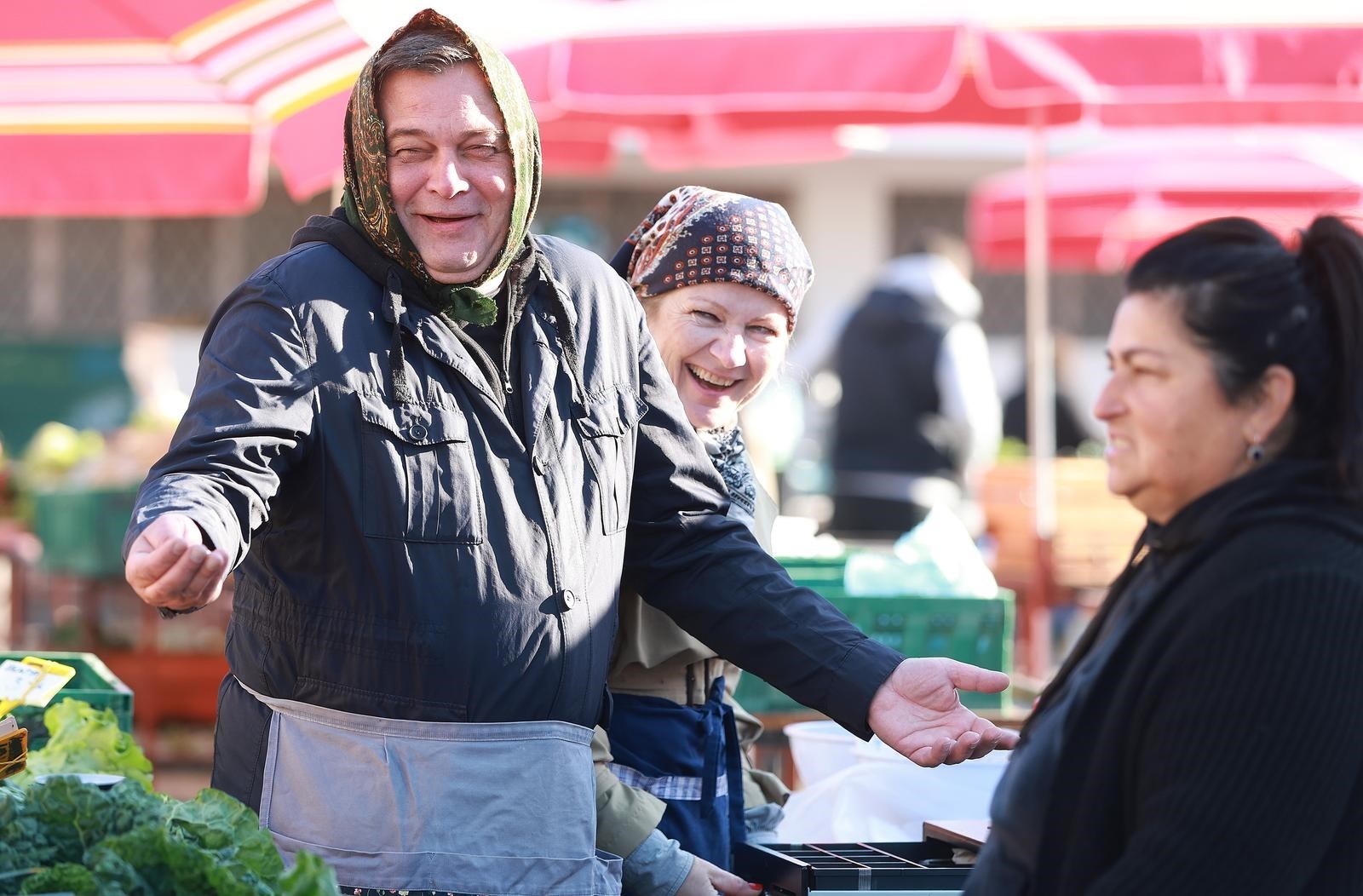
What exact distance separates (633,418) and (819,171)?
12485 mm

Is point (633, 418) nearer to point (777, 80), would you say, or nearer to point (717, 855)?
point (717, 855)

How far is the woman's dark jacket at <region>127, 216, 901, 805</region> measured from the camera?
206cm

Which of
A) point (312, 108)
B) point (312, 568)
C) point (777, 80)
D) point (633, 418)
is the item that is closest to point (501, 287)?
point (633, 418)

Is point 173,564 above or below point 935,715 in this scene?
above

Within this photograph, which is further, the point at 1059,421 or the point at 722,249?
the point at 1059,421

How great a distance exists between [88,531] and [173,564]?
4.70 m

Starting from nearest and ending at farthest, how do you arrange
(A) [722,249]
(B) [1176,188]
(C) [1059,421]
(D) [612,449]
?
(D) [612,449]
(A) [722,249]
(B) [1176,188]
(C) [1059,421]

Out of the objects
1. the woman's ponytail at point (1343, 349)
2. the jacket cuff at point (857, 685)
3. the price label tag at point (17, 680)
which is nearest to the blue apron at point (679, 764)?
the jacket cuff at point (857, 685)

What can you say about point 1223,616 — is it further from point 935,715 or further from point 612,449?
point 612,449

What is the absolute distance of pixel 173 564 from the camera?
1.77m

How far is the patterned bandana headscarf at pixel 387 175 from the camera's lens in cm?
221

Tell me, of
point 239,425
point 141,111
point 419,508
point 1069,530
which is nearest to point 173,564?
point 239,425

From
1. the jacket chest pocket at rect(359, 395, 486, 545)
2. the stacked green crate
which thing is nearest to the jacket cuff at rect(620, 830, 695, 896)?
the jacket chest pocket at rect(359, 395, 486, 545)

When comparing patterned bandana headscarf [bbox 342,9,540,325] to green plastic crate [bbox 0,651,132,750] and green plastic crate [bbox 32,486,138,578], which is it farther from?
green plastic crate [bbox 32,486,138,578]
